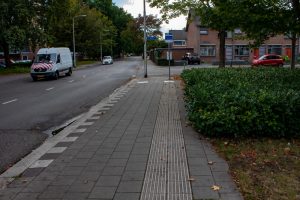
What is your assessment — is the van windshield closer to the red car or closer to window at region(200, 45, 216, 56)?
the red car

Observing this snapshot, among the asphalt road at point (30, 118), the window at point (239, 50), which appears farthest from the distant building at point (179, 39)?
the asphalt road at point (30, 118)

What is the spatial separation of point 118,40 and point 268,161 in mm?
106512

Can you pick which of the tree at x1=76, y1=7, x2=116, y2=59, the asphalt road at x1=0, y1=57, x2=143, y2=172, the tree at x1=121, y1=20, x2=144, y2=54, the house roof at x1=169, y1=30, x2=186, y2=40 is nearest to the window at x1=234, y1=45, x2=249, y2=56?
the tree at x1=76, y1=7, x2=116, y2=59

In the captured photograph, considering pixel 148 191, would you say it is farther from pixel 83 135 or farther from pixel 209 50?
pixel 209 50

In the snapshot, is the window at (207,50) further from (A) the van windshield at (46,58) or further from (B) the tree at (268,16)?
(B) the tree at (268,16)

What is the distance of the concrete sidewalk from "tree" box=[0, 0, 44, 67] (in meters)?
30.7

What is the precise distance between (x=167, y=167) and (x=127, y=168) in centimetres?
60

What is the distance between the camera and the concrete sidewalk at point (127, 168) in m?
5.10

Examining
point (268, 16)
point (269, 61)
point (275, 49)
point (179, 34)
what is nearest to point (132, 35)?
point (179, 34)

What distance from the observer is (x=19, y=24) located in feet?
132

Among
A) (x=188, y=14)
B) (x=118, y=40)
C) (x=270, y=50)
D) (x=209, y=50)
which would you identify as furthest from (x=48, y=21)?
(x=118, y=40)

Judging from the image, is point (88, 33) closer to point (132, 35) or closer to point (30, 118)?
point (132, 35)

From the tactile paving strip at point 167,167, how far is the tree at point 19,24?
104ft

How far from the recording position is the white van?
3008 centimetres
